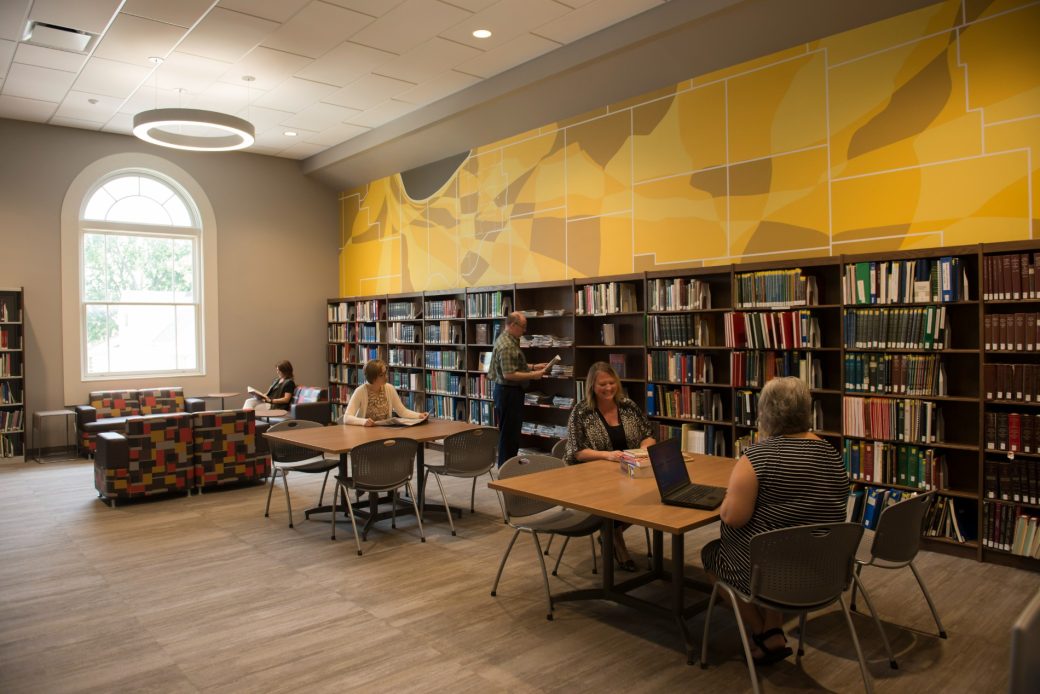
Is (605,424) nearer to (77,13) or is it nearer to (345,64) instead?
(345,64)

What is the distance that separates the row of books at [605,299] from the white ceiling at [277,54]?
2.45 m

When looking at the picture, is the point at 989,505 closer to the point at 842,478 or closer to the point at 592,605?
the point at 842,478

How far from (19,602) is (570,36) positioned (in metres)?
6.24

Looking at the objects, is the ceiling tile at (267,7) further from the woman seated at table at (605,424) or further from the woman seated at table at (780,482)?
the woman seated at table at (780,482)

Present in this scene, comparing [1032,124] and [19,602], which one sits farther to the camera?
[1032,124]

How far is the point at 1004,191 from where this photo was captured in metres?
4.82

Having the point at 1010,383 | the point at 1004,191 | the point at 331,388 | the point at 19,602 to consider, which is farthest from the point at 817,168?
the point at 331,388

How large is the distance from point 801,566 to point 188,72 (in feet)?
25.7

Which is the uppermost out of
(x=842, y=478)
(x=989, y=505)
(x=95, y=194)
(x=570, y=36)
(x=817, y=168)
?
(x=570, y=36)

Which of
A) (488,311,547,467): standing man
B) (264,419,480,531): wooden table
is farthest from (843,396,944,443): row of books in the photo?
(488,311,547,467): standing man

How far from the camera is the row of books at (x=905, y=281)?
4.78 meters

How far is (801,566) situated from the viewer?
2748 mm

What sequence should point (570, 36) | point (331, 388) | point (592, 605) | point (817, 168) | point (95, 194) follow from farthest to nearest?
point (331, 388) → point (95, 194) → point (570, 36) → point (817, 168) → point (592, 605)

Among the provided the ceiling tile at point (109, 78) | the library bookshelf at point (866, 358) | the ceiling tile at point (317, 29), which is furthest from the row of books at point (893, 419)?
the ceiling tile at point (109, 78)
